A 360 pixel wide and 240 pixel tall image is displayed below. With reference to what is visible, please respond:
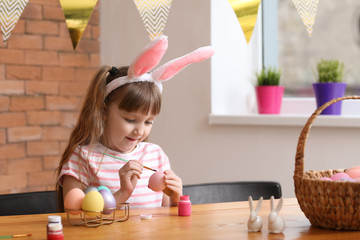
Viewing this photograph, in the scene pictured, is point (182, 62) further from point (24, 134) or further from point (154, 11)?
point (24, 134)

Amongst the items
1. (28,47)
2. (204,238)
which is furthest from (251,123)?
(204,238)

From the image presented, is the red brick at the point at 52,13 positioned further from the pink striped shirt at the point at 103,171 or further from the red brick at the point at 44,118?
the pink striped shirt at the point at 103,171

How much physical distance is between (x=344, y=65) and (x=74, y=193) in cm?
176

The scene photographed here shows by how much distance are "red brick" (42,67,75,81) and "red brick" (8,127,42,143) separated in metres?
0.25

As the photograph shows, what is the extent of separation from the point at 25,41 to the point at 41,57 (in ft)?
0.36

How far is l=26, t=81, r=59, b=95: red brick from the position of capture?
2.99 m

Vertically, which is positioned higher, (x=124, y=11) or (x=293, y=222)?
(x=124, y=11)

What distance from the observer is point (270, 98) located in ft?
9.41

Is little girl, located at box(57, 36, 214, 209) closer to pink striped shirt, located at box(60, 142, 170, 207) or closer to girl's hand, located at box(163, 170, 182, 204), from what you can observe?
pink striped shirt, located at box(60, 142, 170, 207)

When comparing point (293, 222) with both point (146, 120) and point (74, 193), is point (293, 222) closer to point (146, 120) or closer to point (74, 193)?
point (74, 193)

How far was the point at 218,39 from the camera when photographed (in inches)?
115

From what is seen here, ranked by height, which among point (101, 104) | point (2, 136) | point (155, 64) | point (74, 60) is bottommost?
point (2, 136)

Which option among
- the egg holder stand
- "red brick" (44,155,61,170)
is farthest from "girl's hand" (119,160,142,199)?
"red brick" (44,155,61,170)

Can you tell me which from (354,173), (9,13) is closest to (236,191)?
(354,173)
